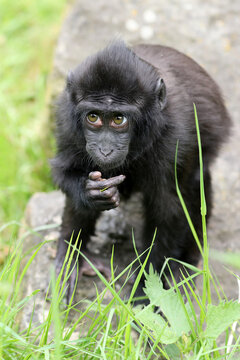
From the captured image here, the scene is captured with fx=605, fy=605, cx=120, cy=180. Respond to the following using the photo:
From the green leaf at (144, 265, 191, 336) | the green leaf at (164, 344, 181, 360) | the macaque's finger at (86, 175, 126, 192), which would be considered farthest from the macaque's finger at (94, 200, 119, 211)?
the green leaf at (164, 344, 181, 360)

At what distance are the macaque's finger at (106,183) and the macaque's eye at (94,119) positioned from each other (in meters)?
0.41

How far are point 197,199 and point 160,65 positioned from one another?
1173 mm

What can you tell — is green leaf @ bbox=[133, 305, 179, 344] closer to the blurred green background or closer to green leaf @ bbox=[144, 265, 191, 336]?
green leaf @ bbox=[144, 265, 191, 336]

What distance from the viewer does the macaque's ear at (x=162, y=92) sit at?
171 inches

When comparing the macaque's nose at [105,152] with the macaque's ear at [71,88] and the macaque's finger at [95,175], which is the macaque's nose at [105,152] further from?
the macaque's ear at [71,88]

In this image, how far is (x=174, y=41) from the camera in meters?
7.22

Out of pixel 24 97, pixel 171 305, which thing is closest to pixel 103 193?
pixel 171 305

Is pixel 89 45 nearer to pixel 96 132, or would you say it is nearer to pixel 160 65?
pixel 160 65

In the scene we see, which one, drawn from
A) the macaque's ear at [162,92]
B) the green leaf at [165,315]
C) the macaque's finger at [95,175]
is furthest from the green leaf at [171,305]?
the macaque's ear at [162,92]

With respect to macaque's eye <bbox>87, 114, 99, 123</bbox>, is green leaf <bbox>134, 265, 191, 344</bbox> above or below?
below

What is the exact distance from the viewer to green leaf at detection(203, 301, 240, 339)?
3477 mm

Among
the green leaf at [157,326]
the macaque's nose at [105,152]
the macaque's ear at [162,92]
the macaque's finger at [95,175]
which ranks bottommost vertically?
the green leaf at [157,326]

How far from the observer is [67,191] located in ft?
15.5

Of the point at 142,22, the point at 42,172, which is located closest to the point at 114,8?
the point at 142,22
